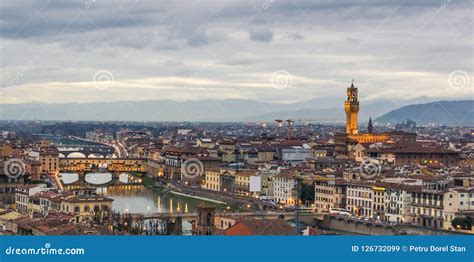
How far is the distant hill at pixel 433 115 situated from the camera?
27.8 meters

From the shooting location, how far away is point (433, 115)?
3378cm

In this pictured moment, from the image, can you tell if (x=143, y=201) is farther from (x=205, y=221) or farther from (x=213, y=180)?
(x=205, y=221)

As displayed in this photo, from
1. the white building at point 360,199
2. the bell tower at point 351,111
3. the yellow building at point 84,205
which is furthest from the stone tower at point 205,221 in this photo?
the bell tower at point 351,111

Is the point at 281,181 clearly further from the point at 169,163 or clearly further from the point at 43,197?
the point at 169,163

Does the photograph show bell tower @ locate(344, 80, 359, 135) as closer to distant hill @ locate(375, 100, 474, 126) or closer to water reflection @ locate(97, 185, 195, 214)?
distant hill @ locate(375, 100, 474, 126)

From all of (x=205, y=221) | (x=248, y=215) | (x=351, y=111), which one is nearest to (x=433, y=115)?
(x=351, y=111)

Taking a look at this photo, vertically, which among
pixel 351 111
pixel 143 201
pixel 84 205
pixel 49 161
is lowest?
pixel 143 201

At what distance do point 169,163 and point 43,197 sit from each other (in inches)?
354

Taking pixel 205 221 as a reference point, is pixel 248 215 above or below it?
below

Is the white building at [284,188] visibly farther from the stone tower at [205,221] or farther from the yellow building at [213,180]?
the stone tower at [205,221]

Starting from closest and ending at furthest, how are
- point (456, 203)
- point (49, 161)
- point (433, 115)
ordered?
point (456, 203), point (49, 161), point (433, 115)

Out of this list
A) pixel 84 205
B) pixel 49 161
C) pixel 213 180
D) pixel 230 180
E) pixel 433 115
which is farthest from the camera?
pixel 433 115

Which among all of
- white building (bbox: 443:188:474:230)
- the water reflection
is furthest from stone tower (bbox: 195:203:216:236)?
the water reflection

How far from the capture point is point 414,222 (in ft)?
31.2
